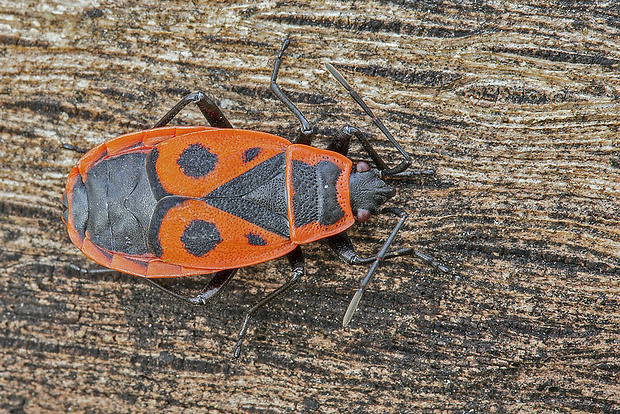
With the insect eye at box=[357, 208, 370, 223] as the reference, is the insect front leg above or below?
below

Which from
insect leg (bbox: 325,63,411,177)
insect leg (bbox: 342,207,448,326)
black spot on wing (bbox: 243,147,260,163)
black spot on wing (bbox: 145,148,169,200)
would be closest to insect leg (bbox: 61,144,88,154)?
black spot on wing (bbox: 145,148,169,200)

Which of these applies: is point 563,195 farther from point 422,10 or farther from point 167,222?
point 167,222

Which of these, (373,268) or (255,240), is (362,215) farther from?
(255,240)

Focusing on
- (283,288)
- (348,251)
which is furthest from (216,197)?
(348,251)

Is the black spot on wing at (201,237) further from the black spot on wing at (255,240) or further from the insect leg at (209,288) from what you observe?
the insect leg at (209,288)

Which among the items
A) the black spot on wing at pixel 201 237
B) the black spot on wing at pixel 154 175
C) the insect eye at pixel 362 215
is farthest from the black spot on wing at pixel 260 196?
the insect eye at pixel 362 215

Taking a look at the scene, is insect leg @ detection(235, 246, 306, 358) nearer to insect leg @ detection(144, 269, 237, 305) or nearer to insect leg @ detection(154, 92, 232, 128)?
insect leg @ detection(144, 269, 237, 305)

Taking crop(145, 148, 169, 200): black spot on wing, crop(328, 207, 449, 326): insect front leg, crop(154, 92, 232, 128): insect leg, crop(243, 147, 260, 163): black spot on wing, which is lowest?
crop(328, 207, 449, 326): insect front leg
